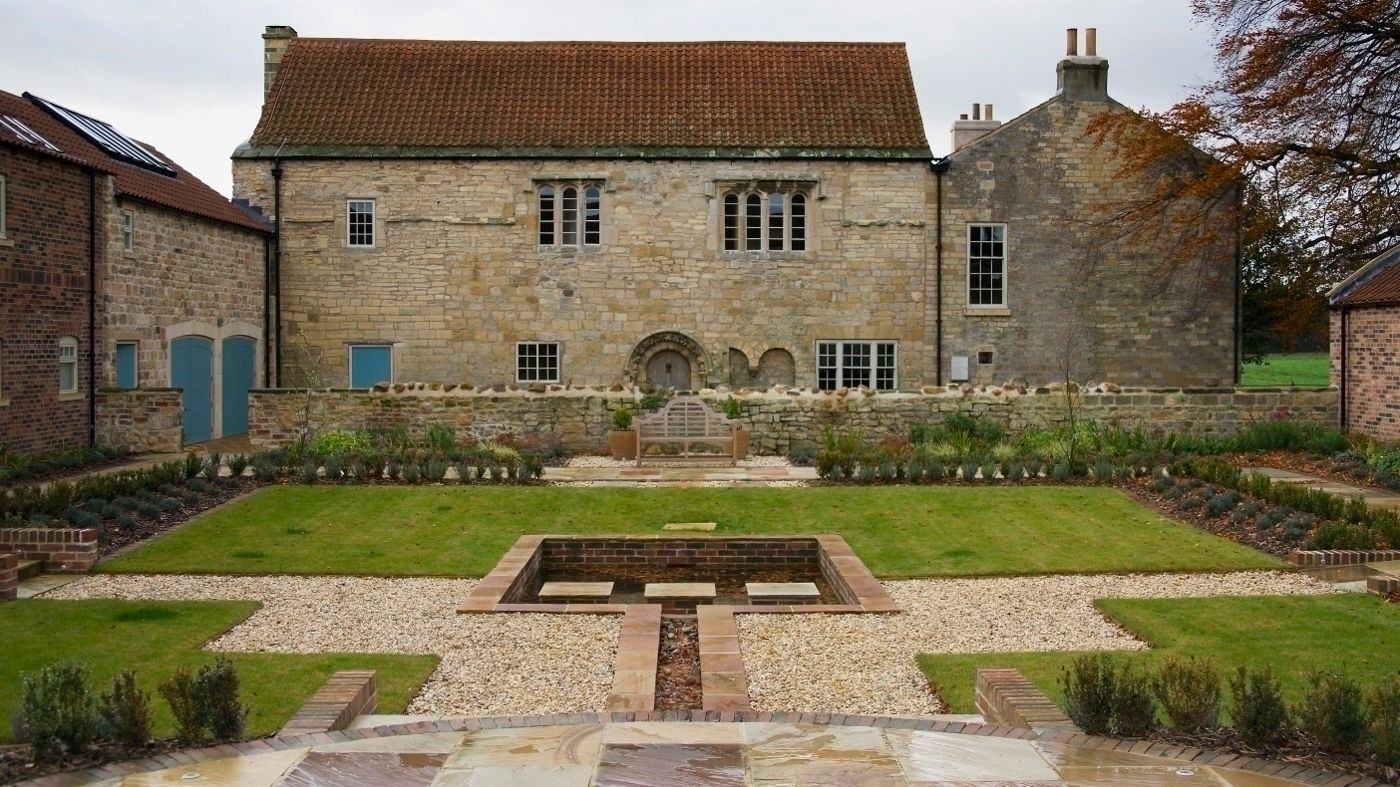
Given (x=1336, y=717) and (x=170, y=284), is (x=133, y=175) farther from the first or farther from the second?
(x=1336, y=717)

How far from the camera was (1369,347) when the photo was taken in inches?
885

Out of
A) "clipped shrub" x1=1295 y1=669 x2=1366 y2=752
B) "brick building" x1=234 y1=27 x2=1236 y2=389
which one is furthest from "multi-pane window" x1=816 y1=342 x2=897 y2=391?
"clipped shrub" x1=1295 y1=669 x2=1366 y2=752

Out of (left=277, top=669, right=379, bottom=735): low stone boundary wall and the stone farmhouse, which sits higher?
the stone farmhouse

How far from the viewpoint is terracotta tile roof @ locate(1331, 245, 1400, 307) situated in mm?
22078

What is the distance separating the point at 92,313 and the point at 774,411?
39.3 feet

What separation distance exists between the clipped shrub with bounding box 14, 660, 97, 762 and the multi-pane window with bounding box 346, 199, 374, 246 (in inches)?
887

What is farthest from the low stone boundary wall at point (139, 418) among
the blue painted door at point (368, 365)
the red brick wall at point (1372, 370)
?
the red brick wall at point (1372, 370)

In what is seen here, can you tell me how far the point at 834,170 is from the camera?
1113 inches

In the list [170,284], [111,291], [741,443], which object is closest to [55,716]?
[741,443]

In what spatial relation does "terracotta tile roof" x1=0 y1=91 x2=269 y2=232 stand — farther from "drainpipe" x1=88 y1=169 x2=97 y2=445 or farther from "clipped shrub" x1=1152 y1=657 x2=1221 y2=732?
"clipped shrub" x1=1152 y1=657 x2=1221 y2=732

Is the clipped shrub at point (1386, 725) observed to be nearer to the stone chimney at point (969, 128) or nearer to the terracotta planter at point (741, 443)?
the terracotta planter at point (741, 443)

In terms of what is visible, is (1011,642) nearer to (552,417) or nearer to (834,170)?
(552,417)

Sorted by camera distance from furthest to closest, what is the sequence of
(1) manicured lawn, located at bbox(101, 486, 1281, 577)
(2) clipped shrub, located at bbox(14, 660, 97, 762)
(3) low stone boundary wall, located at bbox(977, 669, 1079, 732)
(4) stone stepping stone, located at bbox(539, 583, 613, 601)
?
(1) manicured lawn, located at bbox(101, 486, 1281, 577)
(4) stone stepping stone, located at bbox(539, 583, 613, 601)
(3) low stone boundary wall, located at bbox(977, 669, 1079, 732)
(2) clipped shrub, located at bbox(14, 660, 97, 762)

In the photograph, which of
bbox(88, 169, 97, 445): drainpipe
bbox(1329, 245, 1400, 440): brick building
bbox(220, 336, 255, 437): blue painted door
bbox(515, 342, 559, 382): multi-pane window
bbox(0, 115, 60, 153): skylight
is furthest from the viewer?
bbox(515, 342, 559, 382): multi-pane window
